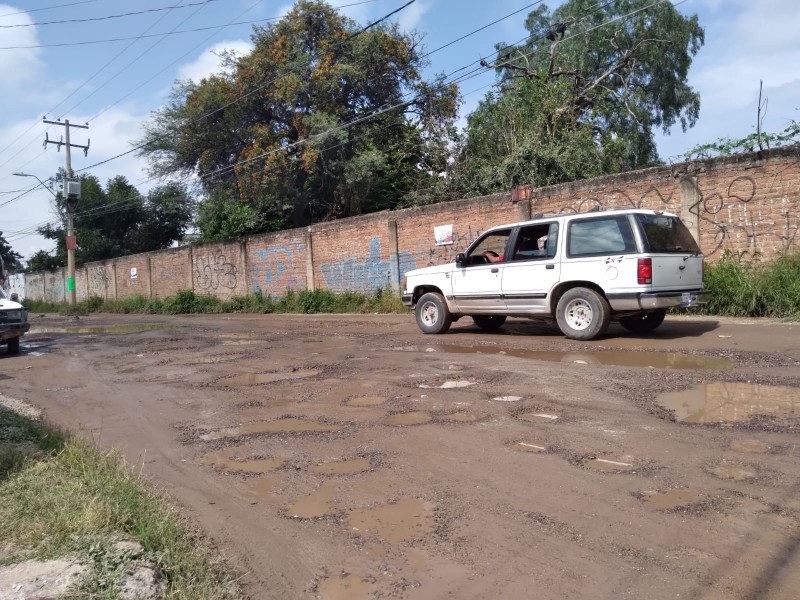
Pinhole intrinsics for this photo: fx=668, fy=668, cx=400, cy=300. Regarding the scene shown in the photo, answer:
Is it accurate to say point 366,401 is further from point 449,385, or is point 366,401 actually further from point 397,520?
point 397,520

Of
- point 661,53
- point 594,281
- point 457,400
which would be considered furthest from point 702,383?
point 661,53

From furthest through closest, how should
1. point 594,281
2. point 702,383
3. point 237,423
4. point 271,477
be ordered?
point 594,281 → point 702,383 → point 237,423 → point 271,477

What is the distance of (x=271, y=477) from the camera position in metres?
4.89

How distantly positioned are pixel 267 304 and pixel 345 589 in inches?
892

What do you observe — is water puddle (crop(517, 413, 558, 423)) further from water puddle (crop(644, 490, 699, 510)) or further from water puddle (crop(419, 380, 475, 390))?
water puddle (crop(644, 490, 699, 510))

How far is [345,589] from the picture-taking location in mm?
3285

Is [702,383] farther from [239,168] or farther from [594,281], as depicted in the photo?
[239,168]

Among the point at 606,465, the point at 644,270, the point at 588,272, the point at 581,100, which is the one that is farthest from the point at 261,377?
the point at 581,100

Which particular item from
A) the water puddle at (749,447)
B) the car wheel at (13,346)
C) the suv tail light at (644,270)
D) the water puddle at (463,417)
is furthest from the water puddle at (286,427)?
the car wheel at (13,346)

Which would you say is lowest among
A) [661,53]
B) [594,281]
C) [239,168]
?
[594,281]

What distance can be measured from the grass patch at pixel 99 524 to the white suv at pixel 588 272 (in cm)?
710

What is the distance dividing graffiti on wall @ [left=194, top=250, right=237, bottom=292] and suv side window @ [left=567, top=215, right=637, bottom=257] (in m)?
20.1

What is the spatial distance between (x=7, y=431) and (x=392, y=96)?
77.5 feet

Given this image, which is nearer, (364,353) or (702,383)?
(702,383)
